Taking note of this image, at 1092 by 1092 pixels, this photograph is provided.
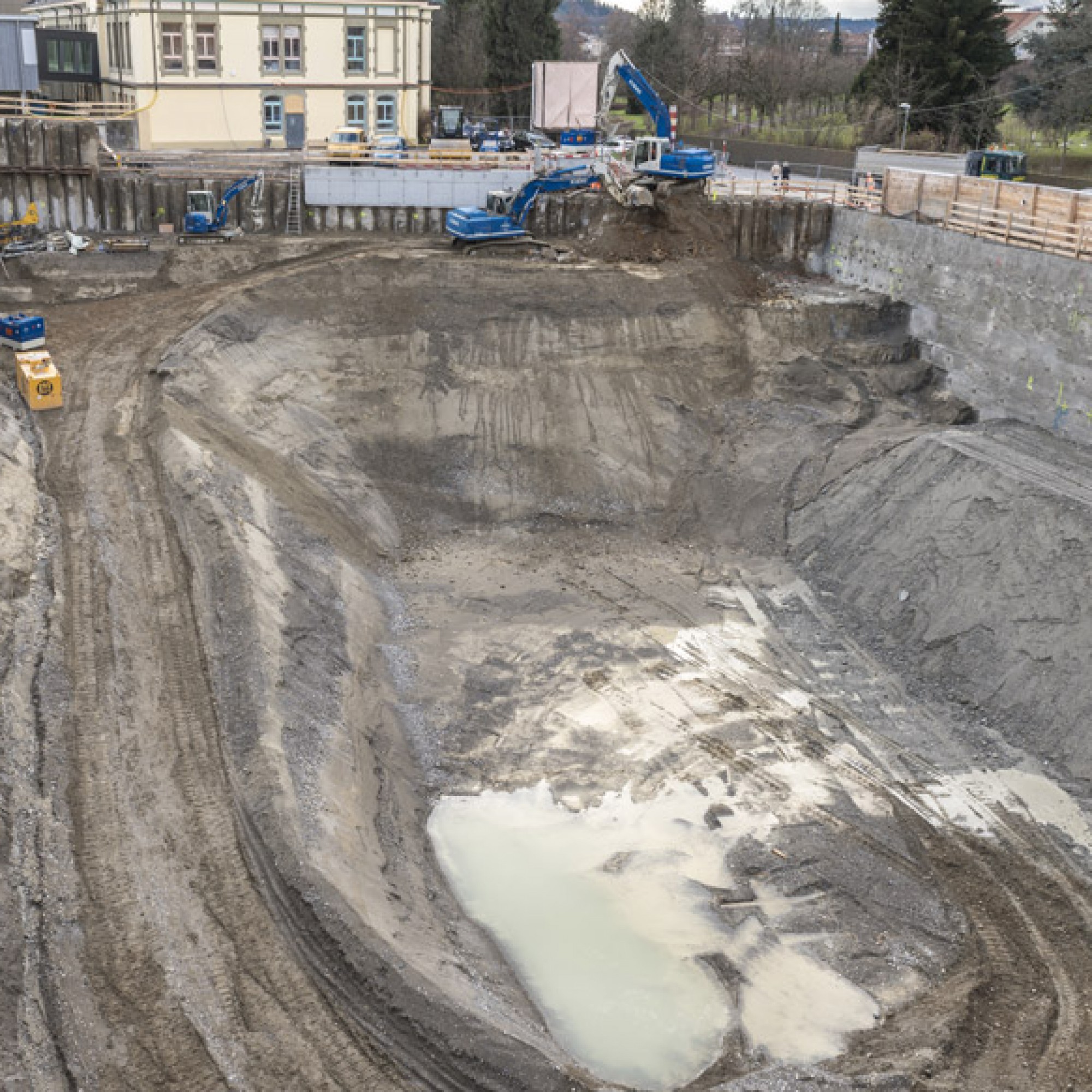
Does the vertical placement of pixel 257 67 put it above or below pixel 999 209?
above

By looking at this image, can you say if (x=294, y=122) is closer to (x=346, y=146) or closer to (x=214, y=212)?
(x=346, y=146)

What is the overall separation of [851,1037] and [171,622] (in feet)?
35.2

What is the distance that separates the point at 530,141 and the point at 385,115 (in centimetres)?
584

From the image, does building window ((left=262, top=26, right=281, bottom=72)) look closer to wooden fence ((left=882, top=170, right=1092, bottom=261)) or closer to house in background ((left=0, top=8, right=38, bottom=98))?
house in background ((left=0, top=8, right=38, bottom=98))

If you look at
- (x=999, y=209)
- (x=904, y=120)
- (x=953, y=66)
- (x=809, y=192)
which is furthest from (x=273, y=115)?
(x=953, y=66)

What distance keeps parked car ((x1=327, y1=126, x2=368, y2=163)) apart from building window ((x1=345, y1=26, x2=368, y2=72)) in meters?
4.07

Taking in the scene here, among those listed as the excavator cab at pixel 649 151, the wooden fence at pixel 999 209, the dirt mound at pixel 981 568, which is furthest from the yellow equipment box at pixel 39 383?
the wooden fence at pixel 999 209

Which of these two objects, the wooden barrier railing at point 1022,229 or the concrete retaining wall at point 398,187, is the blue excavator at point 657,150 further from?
the wooden barrier railing at point 1022,229

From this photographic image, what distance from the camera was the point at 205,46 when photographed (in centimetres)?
4059

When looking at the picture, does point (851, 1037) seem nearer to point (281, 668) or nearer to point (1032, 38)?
point (281, 668)

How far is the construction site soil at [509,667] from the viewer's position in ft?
39.7

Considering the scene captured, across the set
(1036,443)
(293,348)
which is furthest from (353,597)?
(1036,443)

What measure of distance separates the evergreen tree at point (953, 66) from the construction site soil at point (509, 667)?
1867 centimetres

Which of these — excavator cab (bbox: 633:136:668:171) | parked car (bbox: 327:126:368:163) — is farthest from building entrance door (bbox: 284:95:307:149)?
excavator cab (bbox: 633:136:668:171)
